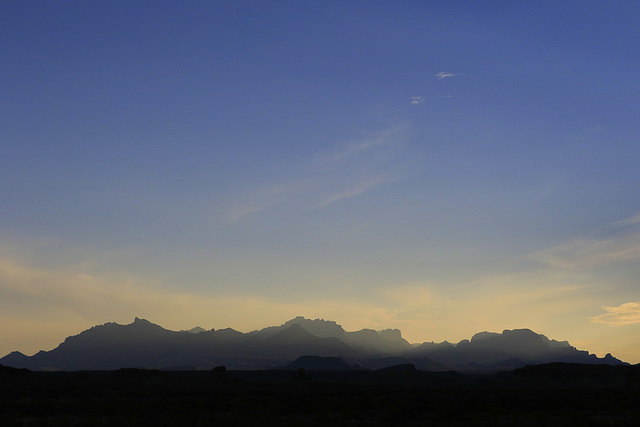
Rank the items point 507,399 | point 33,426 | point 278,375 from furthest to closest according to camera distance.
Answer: point 278,375 < point 507,399 < point 33,426

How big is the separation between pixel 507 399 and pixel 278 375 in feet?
252

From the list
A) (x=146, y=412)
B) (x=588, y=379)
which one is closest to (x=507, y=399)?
(x=146, y=412)

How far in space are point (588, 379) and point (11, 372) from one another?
10370cm

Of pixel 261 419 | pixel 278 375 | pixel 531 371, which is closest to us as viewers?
pixel 261 419

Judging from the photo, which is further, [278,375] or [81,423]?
[278,375]

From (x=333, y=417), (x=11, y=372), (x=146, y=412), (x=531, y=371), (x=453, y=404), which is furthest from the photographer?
(x=531, y=371)

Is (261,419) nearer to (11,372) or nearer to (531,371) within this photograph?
(11,372)

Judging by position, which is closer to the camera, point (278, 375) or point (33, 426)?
point (33, 426)

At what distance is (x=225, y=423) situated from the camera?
104 ft

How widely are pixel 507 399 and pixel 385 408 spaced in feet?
43.5

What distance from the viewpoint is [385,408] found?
40875mm

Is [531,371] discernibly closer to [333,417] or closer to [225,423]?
[333,417]

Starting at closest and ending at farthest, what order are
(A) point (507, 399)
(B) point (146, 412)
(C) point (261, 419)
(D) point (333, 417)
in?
(C) point (261, 419) → (D) point (333, 417) → (B) point (146, 412) → (A) point (507, 399)

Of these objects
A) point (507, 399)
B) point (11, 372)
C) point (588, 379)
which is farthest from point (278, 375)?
point (507, 399)
